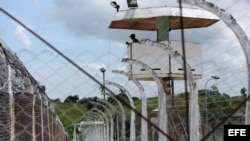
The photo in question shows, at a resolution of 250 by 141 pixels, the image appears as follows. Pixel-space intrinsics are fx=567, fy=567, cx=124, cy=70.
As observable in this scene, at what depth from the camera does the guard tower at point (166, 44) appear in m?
5.95

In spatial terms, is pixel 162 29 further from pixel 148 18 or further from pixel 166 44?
pixel 166 44

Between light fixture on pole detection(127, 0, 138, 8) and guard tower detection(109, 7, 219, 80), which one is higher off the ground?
light fixture on pole detection(127, 0, 138, 8)

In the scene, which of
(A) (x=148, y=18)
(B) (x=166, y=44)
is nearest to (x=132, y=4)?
(A) (x=148, y=18)

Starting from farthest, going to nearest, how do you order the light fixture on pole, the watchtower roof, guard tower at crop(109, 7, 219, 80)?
the light fixture on pole, the watchtower roof, guard tower at crop(109, 7, 219, 80)

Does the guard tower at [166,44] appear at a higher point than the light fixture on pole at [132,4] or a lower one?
lower

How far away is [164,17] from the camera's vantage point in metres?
Result: 9.26

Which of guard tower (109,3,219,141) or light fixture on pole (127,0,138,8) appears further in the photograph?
light fixture on pole (127,0,138,8)

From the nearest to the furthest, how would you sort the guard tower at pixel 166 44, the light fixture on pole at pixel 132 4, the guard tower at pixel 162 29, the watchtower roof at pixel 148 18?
the guard tower at pixel 166 44 → the guard tower at pixel 162 29 → the watchtower roof at pixel 148 18 → the light fixture on pole at pixel 132 4

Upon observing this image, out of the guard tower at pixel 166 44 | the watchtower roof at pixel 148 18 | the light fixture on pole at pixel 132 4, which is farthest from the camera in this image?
the light fixture on pole at pixel 132 4

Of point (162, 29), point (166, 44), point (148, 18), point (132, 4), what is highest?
point (132, 4)

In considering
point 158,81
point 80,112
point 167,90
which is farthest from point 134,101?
point 80,112

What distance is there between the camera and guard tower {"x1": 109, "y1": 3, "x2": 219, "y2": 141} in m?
5.95

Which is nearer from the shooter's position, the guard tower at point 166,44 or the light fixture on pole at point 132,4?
the guard tower at point 166,44

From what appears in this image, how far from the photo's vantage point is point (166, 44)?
6020 millimetres
